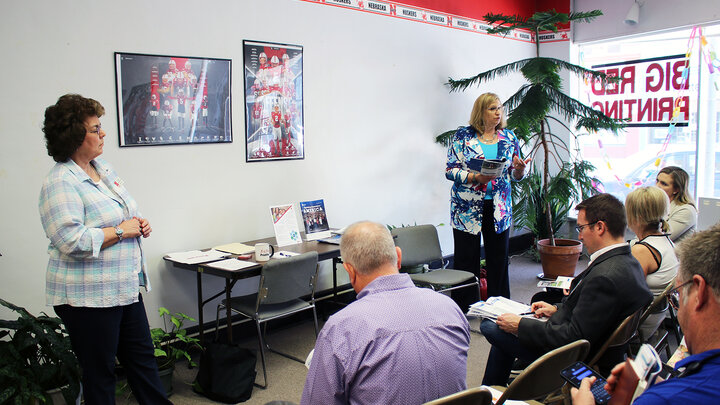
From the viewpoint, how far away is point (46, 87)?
131 inches

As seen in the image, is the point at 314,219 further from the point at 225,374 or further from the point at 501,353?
the point at 501,353

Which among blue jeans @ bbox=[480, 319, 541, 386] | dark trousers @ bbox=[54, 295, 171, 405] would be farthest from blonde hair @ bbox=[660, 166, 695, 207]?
dark trousers @ bbox=[54, 295, 171, 405]

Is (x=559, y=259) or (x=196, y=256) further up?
(x=196, y=256)

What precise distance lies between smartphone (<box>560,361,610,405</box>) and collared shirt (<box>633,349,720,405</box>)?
447mm

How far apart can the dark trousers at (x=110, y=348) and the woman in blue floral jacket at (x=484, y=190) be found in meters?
2.62

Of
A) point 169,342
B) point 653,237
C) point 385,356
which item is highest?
point 653,237

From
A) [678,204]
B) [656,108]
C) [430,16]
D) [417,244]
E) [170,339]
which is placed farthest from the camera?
[656,108]

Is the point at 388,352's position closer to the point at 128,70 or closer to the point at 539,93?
the point at 128,70

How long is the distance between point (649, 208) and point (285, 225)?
2.42 meters

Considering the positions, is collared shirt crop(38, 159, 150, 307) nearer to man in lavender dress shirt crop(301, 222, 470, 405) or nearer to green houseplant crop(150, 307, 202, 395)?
green houseplant crop(150, 307, 202, 395)

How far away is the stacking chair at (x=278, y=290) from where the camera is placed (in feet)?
11.5

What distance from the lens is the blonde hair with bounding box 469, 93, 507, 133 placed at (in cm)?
445

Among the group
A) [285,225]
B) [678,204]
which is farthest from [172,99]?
[678,204]

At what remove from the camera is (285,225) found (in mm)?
4223
